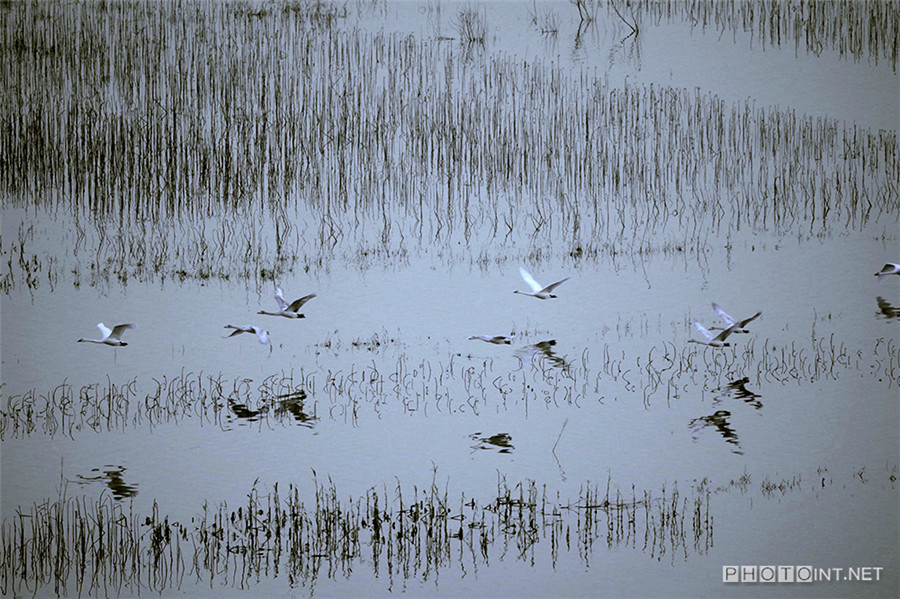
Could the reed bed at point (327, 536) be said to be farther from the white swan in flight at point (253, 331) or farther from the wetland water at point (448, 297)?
the white swan in flight at point (253, 331)

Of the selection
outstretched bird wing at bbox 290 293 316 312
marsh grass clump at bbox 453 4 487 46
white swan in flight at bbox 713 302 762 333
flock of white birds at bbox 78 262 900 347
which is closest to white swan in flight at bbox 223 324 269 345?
flock of white birds at bbox 78 262 900 347

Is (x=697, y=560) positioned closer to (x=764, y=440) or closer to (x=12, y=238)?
(x=764, y=440)

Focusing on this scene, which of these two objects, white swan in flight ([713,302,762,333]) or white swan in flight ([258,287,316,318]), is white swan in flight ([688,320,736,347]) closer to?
white swan in flight ([713,302,762,333])

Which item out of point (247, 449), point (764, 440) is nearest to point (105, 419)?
point (247, 449)

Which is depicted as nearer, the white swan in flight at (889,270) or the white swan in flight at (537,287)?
the white swan in flight at (537,287)

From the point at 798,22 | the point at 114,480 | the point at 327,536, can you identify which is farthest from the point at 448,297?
the point at 798,22

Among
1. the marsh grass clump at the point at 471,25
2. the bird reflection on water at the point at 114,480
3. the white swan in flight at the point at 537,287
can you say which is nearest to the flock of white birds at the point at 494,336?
the white swan in flight at the point at 537,287
